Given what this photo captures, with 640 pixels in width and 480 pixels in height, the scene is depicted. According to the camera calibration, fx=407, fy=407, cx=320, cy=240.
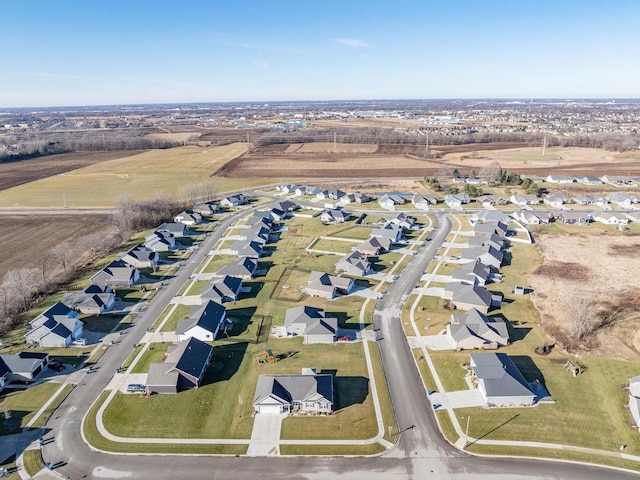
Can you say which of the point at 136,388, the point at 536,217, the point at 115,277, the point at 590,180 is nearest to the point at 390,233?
the point at 536,217

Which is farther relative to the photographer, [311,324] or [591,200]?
[591,200]

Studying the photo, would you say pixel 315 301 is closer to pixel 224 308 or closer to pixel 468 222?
pixel 224 308

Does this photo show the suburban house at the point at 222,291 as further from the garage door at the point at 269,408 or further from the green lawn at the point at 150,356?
the garage door at the point at 269,408

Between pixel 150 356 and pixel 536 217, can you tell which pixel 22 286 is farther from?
pixel 536 217

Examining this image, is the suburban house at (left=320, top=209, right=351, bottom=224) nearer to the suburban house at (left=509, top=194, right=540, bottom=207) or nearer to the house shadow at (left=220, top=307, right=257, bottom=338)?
the house shadow at (left=220, top=307, right=257, bottom=338)

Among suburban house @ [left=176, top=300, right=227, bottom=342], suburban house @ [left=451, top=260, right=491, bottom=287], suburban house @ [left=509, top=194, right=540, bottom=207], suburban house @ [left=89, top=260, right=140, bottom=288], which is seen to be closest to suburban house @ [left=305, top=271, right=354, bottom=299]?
suburban house @ [left=176, top=300, right=227, bottom=342]

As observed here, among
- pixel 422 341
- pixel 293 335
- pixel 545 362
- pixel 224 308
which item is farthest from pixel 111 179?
pixel 545 362
